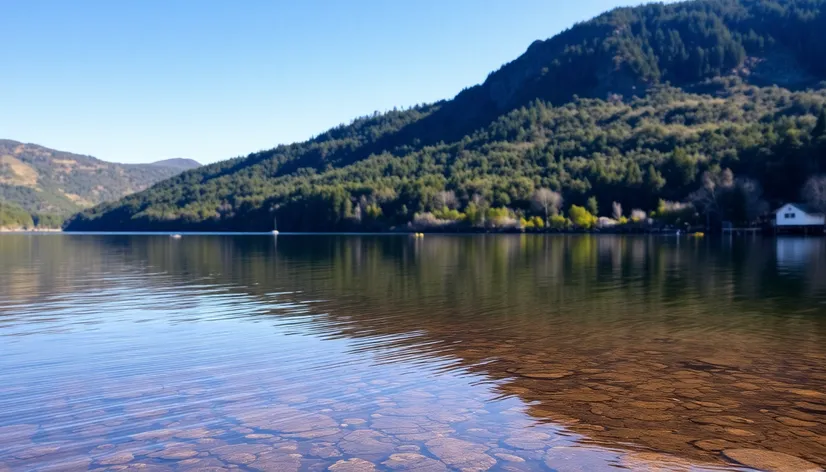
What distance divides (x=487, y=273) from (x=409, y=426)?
32475 mm

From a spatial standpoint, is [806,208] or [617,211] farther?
[617,211]

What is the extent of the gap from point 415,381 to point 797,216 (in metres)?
122

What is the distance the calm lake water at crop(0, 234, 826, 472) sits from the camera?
9617mm

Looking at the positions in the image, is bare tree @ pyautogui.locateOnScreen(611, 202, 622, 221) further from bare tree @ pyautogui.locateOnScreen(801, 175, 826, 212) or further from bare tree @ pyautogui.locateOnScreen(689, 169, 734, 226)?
bare tree @ pyautogui.locateOnScreen(801, 175, 826, 212)

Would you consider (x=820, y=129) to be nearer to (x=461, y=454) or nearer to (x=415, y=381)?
(x=415, y=381)

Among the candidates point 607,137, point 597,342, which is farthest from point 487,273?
point 607,137

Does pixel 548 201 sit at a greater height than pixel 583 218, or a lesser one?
→ greater

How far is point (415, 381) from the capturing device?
45.6 feet

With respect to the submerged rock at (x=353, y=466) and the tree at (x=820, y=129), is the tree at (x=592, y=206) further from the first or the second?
the submerged rock at (x=353, y=466)

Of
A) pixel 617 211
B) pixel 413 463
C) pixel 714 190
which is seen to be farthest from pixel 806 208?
pixel 413 463

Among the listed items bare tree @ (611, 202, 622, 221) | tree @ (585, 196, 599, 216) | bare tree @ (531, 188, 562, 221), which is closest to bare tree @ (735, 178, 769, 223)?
bare tree @ (611, 202, 622, 221)

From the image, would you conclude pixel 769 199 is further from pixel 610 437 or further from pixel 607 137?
pixel 610 437

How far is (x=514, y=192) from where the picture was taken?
553 ft

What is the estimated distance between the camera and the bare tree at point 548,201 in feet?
522
